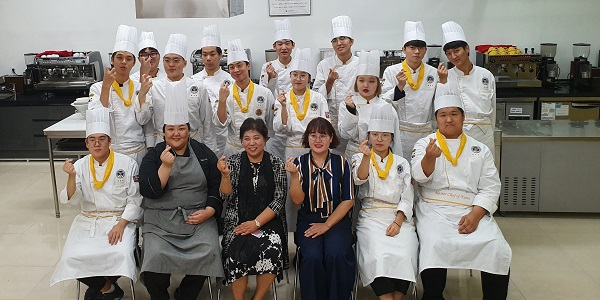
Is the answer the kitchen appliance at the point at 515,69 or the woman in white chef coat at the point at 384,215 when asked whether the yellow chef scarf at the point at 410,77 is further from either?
the kitchen appliance at the point at 515,69

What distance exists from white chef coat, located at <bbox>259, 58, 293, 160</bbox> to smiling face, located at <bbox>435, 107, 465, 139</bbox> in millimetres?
1033

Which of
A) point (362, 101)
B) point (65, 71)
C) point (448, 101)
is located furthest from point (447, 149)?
point (65, 71)

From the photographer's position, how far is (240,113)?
12.8ft

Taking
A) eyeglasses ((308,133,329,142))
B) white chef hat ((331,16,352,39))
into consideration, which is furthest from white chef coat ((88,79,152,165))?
white chef hat ((331,16,352,39))

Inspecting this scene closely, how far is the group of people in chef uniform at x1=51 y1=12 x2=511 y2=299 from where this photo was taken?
320 cm

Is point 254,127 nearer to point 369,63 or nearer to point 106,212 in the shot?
point 369,63

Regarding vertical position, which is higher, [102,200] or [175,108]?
[175,108]

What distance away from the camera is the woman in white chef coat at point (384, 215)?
3129 millimetres

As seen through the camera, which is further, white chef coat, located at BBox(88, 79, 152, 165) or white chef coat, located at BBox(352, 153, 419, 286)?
white chef coat, located at BBox(88, 79, 152, 165)

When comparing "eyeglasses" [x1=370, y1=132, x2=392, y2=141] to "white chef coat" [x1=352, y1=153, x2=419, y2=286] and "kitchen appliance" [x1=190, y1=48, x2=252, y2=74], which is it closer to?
"white chef coat" [x1=352, y1=153, x2=419, y2=286]

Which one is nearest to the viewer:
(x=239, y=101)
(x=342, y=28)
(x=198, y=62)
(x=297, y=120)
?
(x=297, y=120)

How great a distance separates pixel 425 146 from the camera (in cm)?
344

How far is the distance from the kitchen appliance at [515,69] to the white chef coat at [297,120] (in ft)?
8.13

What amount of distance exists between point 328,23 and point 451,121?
3.13 metres
